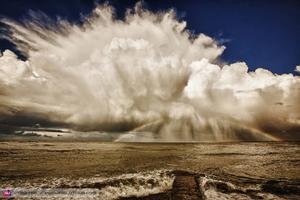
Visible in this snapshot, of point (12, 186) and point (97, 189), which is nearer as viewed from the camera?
point (97, 189)

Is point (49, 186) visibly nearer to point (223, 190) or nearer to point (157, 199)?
point (157, 199)

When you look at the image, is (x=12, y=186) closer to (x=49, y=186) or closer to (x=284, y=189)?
(x=49, y=186)

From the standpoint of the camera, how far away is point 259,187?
15852 millimetres

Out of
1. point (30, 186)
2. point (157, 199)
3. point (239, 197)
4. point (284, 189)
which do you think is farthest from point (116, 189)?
point (284, 189)

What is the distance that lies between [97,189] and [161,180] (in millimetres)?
5271

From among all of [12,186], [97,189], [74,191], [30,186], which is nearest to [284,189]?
[97,189]

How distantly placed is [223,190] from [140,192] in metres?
5.52

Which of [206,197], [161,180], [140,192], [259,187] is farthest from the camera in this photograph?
[161,180]

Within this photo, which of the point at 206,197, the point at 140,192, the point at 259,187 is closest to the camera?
the point at 206,197

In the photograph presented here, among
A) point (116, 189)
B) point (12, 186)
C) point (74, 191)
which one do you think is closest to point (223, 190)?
point (116, 189)

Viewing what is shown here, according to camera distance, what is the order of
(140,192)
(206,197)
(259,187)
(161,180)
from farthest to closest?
(161,180)
(259,187)
(140,192)
(206,197)

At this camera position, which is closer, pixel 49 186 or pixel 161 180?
pixel 49 186

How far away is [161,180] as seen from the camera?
17812 mm

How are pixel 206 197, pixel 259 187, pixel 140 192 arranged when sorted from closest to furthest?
pixel 206 197 → pixel 140 192 → pixel 259 187
